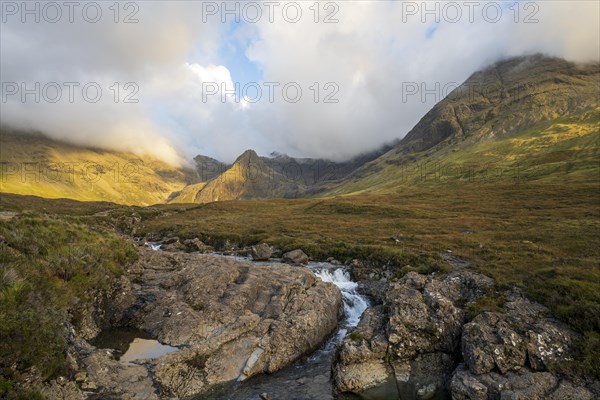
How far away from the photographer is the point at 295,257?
4588 cm

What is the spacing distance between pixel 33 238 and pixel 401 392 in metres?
24.3

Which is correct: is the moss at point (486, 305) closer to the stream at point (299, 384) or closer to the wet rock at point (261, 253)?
the stream at point (299, 384)

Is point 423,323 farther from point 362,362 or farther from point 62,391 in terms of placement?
point 62,391

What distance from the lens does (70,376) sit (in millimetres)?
16156

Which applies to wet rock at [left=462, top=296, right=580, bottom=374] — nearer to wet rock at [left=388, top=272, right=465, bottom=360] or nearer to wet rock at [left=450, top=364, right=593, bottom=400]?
wet rock at [left=450, top=364, right=593, bottom=400]

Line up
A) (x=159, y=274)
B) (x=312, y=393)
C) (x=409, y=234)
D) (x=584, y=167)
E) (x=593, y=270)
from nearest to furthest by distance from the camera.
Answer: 1. (x=312, y=393)
2. (x=593, y=270)
3. (x=159, y=274)
4. (x=409, y=234)
5. (x=584, y=167)

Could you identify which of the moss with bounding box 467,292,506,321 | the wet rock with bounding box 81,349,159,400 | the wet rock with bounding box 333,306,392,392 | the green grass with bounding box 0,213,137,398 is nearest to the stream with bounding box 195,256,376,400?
the wet rock with bounding box 333,306,392,392

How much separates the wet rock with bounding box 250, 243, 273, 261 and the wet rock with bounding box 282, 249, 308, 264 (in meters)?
2.44

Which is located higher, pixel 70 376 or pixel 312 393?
pixel 70 376

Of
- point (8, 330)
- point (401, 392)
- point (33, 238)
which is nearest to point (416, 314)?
point (401, 392)

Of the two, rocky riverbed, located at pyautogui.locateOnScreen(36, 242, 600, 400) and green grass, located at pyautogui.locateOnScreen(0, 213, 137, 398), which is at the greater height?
green grass, located at pyautogui.locateOnScreen(0, 213, 137, 398)

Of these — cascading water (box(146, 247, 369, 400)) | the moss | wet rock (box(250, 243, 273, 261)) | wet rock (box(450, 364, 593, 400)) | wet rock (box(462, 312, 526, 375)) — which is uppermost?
wet rock (box(250, 243, 273, 261))

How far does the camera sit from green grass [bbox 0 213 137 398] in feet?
46.0

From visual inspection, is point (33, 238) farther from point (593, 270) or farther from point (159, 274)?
point (593, 270)
